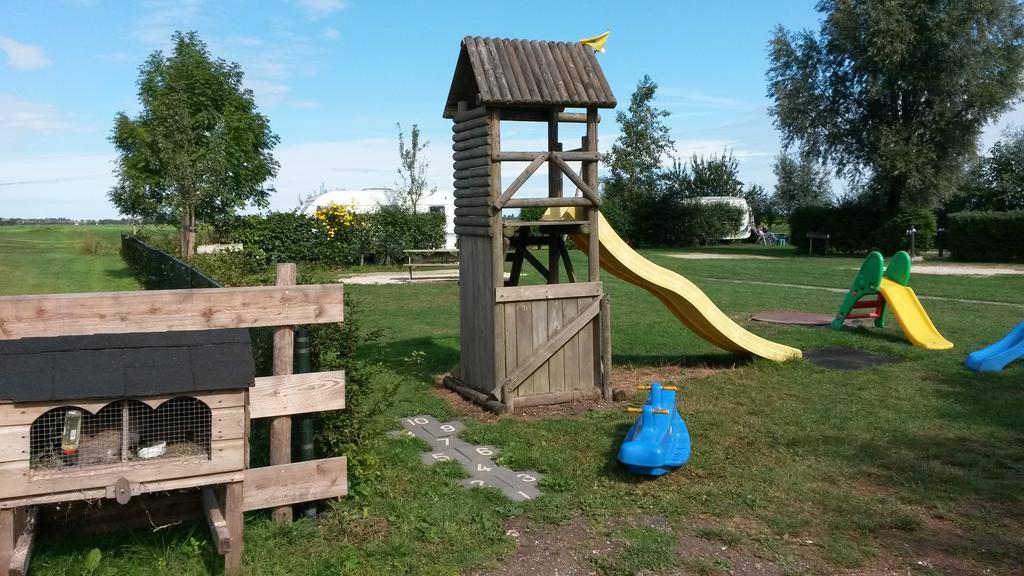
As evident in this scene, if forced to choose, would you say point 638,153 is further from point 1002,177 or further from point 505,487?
point 505,487

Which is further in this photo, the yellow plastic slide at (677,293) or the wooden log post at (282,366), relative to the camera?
the yellow plastic slide at (677,293)

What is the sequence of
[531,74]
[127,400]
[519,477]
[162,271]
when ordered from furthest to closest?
[162,271] < [531,74] < [519,477] < [127,400]

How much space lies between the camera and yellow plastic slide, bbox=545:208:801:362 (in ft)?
30.0

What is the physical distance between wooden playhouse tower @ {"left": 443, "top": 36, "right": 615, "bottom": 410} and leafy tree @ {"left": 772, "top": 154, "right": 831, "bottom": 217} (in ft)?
190

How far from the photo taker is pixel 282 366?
4613 mm

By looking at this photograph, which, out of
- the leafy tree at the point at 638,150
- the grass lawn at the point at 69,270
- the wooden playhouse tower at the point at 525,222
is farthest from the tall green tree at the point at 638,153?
the wooden playhouse tower at the point at 525,222

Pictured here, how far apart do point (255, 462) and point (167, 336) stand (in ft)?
6.07

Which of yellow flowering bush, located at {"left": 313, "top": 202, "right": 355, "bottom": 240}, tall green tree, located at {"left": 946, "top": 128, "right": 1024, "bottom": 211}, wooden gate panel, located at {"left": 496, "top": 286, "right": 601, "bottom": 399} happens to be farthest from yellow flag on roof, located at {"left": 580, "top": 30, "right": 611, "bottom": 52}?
tall green tree, located at {"left": 946, "top": 128, "right": 1024, "bottom": 211}

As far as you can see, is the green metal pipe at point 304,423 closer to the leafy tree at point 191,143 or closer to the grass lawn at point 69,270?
the grass lawn at point 69,270

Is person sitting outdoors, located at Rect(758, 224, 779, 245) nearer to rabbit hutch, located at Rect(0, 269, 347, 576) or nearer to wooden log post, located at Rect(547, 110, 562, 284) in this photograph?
wooden log post, located at Rect(547, 110, 562, 284)

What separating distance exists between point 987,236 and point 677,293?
24.9 metres

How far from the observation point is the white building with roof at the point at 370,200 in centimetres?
3300

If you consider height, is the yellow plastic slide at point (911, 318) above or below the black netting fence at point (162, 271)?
below

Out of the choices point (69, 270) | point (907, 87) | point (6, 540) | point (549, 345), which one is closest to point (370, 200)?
point (69, 270)
